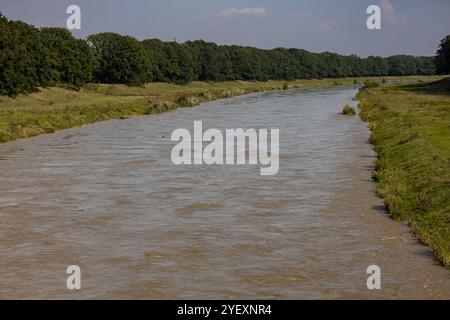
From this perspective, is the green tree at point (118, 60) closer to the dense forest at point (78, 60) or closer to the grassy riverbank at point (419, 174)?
the dense forest at point (78, 60)

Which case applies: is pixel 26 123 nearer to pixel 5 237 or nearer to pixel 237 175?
pixel 237 175

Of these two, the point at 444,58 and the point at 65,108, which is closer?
the point at 65,108

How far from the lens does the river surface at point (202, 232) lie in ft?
44.2

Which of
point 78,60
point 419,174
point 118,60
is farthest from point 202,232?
point 118,60

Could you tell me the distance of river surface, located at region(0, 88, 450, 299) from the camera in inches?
530

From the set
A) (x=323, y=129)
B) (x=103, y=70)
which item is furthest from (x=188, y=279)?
(x=103, y=70)

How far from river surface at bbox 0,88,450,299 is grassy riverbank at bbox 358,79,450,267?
21.2 inches

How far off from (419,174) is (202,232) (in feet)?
33.8

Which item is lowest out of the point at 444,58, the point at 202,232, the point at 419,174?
the point at 202,232

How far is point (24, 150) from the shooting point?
36.9 metres

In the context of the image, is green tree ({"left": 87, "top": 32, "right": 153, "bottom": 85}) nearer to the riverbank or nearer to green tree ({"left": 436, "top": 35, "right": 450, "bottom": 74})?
the riverbank

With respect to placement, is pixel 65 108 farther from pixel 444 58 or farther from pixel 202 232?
pixel 444 58

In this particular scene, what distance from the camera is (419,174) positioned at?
24.5m
